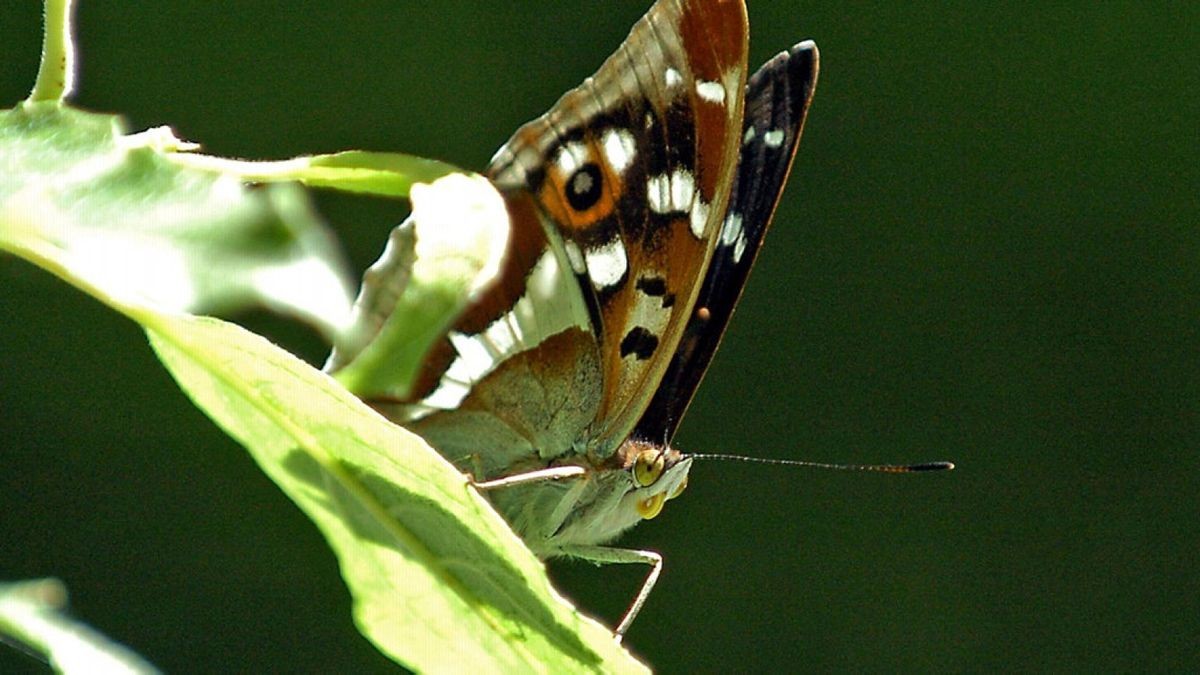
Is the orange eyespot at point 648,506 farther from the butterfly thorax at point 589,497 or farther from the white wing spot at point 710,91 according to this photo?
the white wing spot at point 710,91

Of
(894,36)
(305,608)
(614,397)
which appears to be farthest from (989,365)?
(614,397)

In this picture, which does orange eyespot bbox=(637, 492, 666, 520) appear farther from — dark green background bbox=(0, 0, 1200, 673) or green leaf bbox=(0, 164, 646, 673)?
dark green background bbox=(0, 0, 1200, 673)

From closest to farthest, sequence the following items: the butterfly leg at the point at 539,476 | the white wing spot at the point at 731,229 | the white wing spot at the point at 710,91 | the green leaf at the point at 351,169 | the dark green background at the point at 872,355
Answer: the green leaf at the point at 351,169
the white wing spot at the point at 710,91
the butterfly leg at the point at 539,476
the white wing spot at the point at 731,229
the dark green background at the point at 872,355

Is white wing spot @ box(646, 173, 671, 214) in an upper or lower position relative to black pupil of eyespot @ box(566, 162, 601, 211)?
upper

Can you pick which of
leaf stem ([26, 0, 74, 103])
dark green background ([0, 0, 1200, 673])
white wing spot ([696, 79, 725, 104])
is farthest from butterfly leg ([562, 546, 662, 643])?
dark green background ([0, 0, 1200, 673])

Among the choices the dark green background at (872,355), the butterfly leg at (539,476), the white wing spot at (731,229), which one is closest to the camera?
the butterfly leg at (539,476)

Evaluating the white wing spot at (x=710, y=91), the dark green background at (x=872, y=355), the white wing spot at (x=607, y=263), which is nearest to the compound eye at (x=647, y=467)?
the white wing spot at (x=607, y=263)

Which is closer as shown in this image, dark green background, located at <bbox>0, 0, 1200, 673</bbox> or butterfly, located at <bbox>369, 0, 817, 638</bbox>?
butterfly, located at <bbox>369, 0, 817, 638</bbox>
